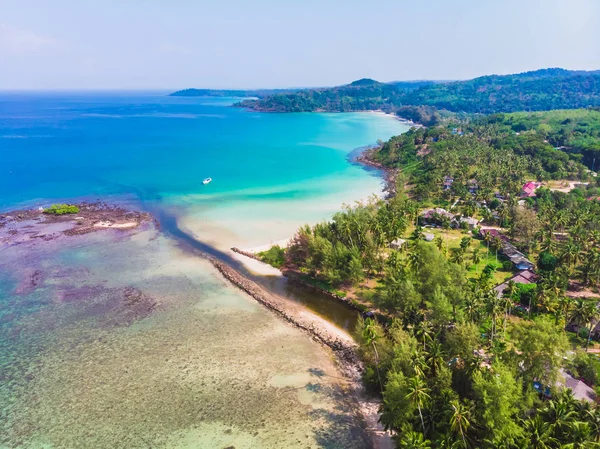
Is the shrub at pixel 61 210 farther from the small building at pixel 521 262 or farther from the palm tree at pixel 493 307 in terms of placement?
the small building at pixel 521 262

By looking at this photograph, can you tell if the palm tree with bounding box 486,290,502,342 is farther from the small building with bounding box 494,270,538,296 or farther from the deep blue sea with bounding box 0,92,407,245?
the deep blue sea with bounding box 0,92,407,245

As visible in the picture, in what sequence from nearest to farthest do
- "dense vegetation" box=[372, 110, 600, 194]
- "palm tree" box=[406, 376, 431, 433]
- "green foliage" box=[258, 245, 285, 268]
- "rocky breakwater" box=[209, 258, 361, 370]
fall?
"palm tree" box=[406, 376, 431, 433] < "rocky breakwater" box=[209, 258, 361, 370] < "green foliage" box=[258, 245, 285, 268] < "dense vegetation" box=[372, 110, 600, 194]

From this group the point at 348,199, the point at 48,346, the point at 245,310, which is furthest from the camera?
the point at 348,199

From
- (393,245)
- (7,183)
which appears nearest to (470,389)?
(393,245)

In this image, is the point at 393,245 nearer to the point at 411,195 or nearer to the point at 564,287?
the point at 564,287

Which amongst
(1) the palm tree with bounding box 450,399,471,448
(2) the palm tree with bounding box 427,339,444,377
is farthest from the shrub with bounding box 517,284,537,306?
(1) the palm tree with bounding box 450,399,471,448

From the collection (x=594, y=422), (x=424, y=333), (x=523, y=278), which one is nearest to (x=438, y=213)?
(x=523, y=278)
